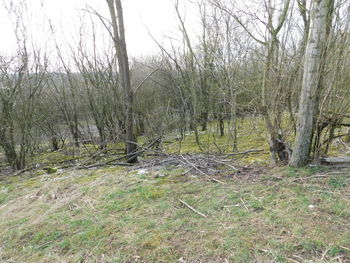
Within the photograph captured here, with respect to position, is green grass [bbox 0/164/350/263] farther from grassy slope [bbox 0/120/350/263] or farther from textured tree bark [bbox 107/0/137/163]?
textured tree bark [bbox 107/0/137/163]

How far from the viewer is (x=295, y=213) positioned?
2.15 meters

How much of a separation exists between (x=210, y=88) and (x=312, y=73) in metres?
6.65

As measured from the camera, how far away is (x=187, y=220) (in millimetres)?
2258

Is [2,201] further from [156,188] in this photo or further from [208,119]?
[208,119]

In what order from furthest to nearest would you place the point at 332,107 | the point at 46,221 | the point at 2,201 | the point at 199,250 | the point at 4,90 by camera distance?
1. the point at 4,90
2. the point at 2,201
3. the point at 332,107
4. the point at 46,221
5. the point at 199,250

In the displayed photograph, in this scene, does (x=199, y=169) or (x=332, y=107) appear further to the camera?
(x=199, y=169)

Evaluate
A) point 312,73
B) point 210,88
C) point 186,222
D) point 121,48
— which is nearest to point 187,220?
point 186,222

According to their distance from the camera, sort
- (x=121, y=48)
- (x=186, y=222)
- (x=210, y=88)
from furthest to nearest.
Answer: (x=210, y=88), (x=121, y=48), (x=186, y=222)

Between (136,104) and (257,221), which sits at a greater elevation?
(136,104)

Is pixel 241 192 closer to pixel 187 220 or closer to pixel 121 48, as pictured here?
pixel 187 220

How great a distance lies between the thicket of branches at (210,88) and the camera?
298cm

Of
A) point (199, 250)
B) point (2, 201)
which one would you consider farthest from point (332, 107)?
point (2, 201)

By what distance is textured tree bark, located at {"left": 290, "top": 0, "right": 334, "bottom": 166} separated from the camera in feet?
8.54

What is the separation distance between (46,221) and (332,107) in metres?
4.07
